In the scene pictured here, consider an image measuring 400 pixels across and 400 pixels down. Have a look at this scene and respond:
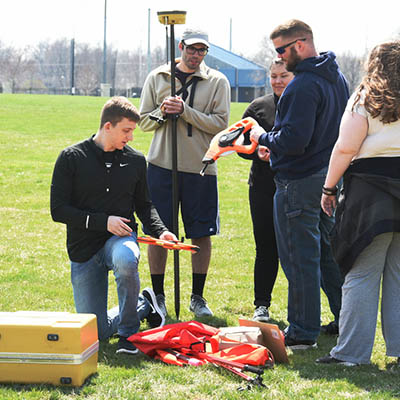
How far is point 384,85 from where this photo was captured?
389cm

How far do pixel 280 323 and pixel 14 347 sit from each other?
240cm

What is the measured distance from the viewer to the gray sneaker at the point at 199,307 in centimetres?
561

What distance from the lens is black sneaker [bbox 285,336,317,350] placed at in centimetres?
474

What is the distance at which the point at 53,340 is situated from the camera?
12.3 ft

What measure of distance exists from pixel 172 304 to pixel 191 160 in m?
1.27

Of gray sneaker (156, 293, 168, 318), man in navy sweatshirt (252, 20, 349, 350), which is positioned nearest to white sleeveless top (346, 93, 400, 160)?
man in navy sweatshirt (252, 20, 349, 350)

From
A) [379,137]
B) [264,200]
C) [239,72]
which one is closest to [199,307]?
[264,200]

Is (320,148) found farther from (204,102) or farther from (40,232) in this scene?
(40,232)

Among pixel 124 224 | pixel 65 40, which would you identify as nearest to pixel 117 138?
pixel 124 224

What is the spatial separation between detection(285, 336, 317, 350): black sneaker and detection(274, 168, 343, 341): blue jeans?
29 mm

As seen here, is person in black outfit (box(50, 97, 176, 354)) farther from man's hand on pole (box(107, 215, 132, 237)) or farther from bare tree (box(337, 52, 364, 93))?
bare tree (box(337, 52, 364, 93))

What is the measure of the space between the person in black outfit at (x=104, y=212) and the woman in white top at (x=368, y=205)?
4.32ft

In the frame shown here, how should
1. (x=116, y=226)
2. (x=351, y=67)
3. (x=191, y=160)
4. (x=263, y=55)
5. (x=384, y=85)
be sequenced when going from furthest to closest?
(x=263, y=55), (x=351, y=67), (x=191, y=160), (x=116, y=226), (x=384, y=85)

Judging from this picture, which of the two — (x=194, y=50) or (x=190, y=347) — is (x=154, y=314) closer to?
(x=190, y=347)
